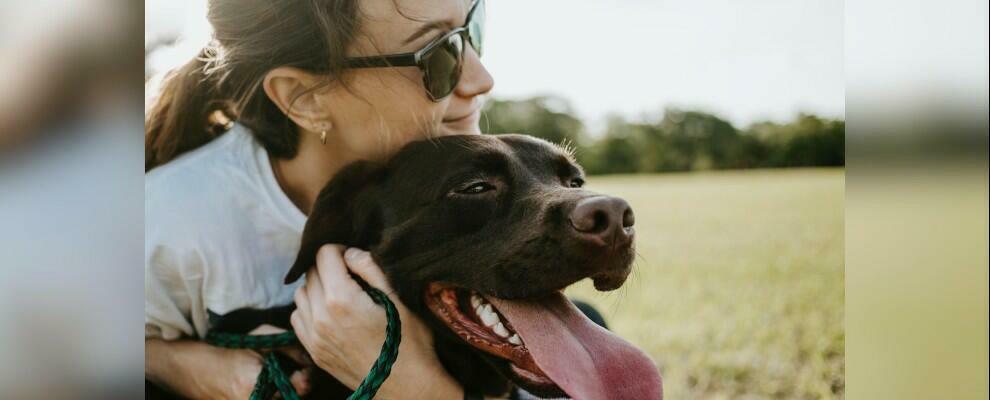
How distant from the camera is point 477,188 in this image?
1.79m

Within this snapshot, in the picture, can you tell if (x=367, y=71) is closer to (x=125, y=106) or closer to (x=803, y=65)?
(x=125, y=106)

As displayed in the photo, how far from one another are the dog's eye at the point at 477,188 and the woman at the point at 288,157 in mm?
201

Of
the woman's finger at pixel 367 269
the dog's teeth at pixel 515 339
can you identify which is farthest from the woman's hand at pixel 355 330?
A: the dog's teeth at pixel 515 339

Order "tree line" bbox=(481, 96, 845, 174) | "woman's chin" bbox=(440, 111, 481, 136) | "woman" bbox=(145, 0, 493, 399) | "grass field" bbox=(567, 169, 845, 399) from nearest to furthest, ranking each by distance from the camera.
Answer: "woman" bbox=(145, 0, 493, 399), "woman's chin" bbox=(440, 111, 481, 136), "tree line" bbox=(481, 96, 845, 174), "grass field" bbox=(567, 169, 845, 399)

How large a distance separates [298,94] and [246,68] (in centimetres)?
13

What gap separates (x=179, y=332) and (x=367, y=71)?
814 mm

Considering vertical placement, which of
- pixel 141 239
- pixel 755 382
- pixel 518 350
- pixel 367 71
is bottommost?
pixel 755 382

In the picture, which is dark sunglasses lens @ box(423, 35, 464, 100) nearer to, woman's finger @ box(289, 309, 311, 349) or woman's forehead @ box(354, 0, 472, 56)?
woman's forehead @ box(354, 0, 472, 56)

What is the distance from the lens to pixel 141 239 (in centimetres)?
149

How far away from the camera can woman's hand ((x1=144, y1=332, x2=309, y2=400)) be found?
74.4 inches

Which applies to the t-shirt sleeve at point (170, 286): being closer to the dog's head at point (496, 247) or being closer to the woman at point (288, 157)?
the woman at point (288, 157)

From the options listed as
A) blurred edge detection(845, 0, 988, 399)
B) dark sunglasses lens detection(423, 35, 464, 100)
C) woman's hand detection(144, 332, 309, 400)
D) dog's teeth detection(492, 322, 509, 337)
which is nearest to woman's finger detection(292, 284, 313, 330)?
woman's hand detection(144, 332, 309, 400)

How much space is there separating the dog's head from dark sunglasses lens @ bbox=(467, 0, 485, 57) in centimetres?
22

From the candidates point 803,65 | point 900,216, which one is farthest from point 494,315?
point 803,65
